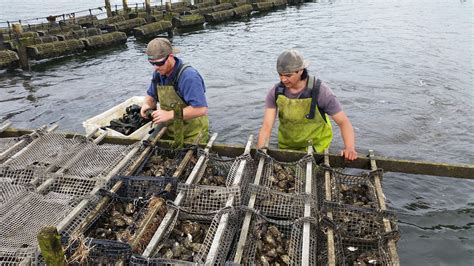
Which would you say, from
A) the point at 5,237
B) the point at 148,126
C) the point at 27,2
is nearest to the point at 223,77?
the point at 148,126

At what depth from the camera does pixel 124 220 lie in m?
4.60

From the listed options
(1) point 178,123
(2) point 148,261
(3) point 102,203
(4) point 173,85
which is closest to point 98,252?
(2) point 148,261

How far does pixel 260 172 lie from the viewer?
530cm

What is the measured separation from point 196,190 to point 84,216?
1.39 metres

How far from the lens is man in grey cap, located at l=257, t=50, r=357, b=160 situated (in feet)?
17.9

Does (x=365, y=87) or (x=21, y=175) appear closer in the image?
(x=21, y=175)

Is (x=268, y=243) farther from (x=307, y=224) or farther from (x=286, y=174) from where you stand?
(x=286, y=174)

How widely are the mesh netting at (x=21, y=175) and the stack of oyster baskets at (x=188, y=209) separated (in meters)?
0.01

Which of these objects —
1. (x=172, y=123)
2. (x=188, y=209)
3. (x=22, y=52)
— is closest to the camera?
(x=188, y=209)

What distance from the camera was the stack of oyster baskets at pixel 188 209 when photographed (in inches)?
157

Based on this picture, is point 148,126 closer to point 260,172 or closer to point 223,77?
point 260,172

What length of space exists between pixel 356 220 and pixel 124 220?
2.92 meters

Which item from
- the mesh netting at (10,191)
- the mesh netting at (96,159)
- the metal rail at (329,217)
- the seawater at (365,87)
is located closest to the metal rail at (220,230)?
the metal rail at (329,217)

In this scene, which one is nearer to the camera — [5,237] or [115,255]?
[115,255]
